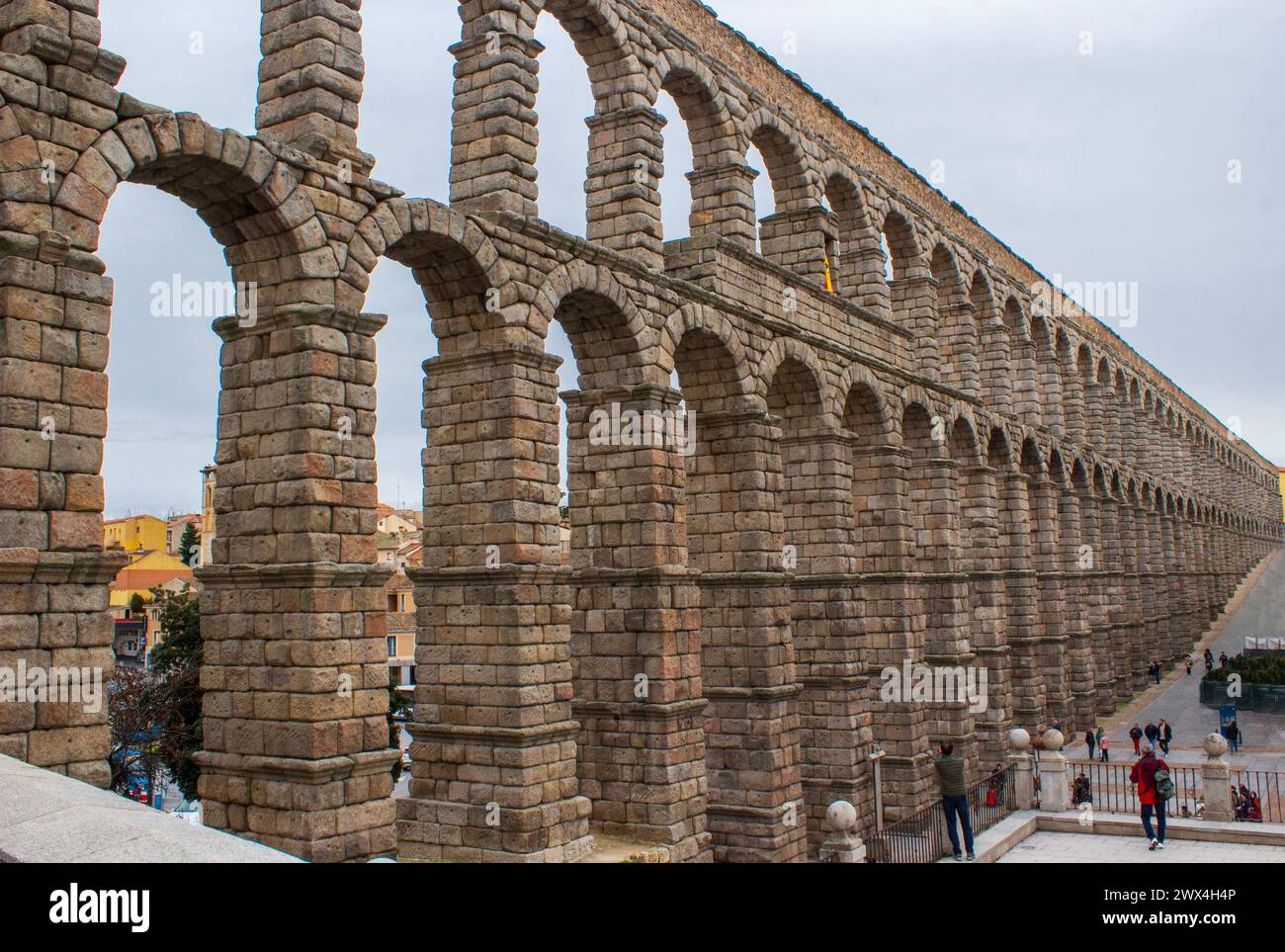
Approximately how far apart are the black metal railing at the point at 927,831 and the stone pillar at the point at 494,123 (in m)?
10.5

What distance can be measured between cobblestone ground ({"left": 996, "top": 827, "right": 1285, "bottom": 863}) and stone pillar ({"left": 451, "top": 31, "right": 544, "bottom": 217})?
12.7 meters

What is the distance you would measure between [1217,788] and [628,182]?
554 inches

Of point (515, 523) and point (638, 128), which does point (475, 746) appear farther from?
point (638, 128)

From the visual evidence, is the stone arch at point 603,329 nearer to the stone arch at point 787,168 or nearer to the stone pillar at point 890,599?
the stone arch at point 787,168

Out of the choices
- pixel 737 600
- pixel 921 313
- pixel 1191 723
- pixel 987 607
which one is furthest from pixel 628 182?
pixel 1191 723

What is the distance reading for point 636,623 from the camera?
15828mm

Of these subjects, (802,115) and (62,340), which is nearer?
(62,340)

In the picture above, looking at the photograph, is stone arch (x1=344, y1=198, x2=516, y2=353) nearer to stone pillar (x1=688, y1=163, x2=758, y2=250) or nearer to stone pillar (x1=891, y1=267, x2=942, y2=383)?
stone pillar (x1=688, y1=163, x2=758, y2=250)

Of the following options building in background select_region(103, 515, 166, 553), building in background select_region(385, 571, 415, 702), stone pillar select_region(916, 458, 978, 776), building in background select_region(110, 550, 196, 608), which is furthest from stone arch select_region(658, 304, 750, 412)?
building in background select_region(103, 515, 166, 553)

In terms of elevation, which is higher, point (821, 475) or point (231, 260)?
point (231, 260)

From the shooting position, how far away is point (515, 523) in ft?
43.7

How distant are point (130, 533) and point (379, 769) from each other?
225ft

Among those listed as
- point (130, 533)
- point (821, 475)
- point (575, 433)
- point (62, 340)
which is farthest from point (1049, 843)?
point (130, 533)

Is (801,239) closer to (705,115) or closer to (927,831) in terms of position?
(705,115)
